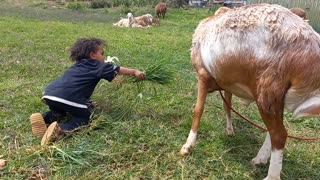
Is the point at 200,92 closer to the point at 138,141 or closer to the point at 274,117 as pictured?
the point at 138,141

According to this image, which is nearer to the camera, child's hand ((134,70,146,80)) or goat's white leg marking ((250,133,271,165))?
goat's white leg marking ((250,133,271,165))

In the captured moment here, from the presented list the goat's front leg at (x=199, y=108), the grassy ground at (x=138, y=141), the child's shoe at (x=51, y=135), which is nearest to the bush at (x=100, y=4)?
the grassy ground at (x=138, y=141)

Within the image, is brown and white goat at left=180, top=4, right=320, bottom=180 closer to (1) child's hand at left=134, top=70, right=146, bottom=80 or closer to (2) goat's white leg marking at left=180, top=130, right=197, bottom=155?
(2) goat's white leg marking at left=180, top=130, right=197, bottom=155

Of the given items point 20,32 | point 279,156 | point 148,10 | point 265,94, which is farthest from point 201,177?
point 148,10

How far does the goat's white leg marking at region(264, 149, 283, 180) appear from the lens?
11.0 feet

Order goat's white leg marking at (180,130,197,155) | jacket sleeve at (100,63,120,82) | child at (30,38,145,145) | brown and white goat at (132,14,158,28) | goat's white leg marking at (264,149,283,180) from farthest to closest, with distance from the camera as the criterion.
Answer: brown and white goat at (132,14,158,28) → jacket sleeve at (100,63,120,82) → child at (30,38,145,145) → goat's white leg marking at (180,130,197,155) → goat's white leg marking at (264,149,283,180)

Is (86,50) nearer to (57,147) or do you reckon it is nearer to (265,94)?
(57,147)

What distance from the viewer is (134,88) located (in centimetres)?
536

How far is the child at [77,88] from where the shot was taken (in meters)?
4.36

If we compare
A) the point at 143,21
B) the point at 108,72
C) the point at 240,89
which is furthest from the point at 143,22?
the point at 240,89

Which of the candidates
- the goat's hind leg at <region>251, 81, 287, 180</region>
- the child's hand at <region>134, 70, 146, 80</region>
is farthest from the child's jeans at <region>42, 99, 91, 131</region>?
the goat's hind leg at <region>251, 81, 287, 180</region>

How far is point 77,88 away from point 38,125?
0.57 meters

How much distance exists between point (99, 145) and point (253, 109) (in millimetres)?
2546

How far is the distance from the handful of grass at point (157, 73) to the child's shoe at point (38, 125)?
4.15 feet
